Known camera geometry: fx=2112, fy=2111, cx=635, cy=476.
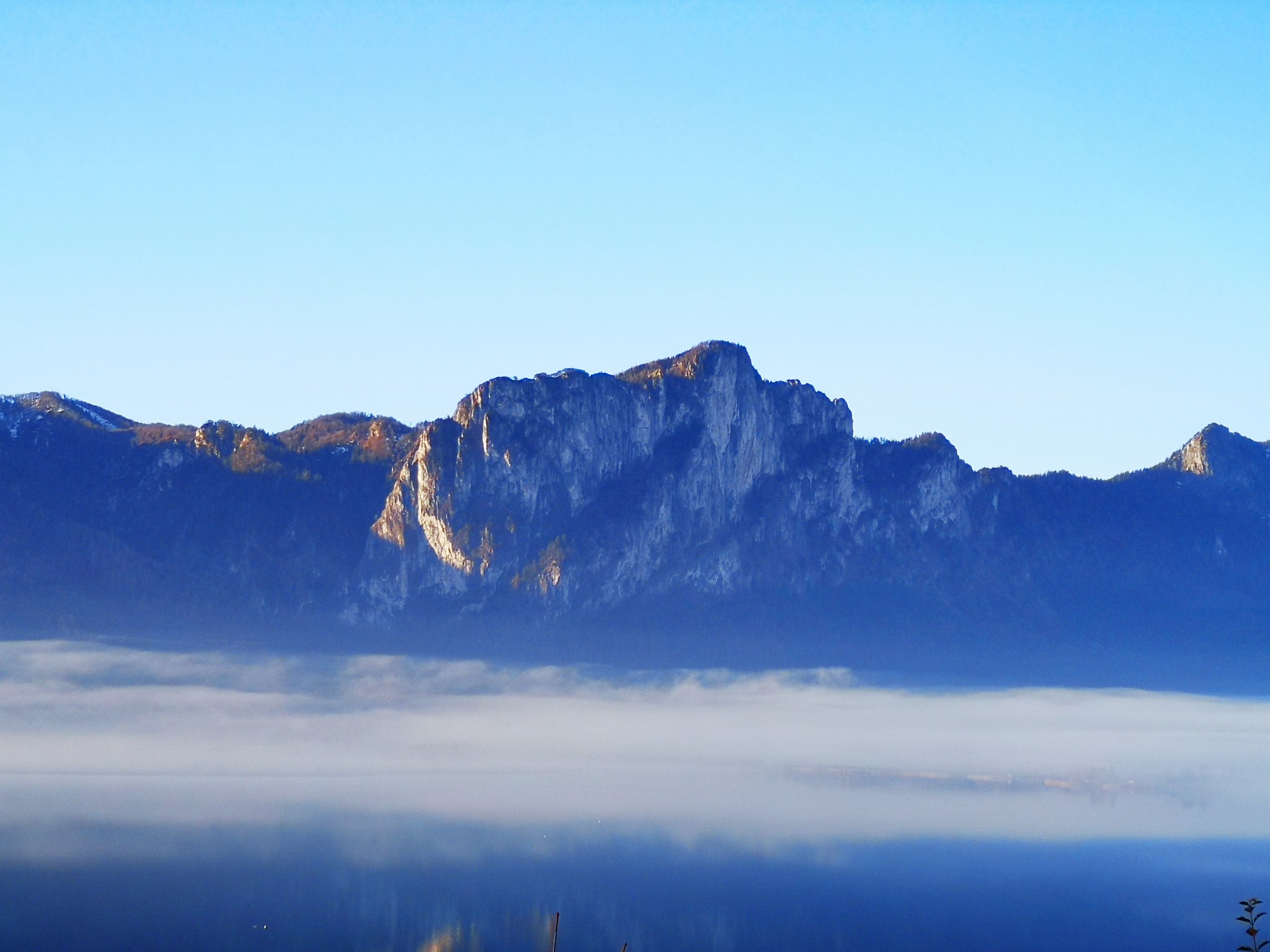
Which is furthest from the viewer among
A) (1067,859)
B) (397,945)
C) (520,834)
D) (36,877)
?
(520,834)

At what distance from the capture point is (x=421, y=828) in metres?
186

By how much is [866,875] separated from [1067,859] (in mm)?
20581

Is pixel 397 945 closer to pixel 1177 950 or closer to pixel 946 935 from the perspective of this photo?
pixel 946 935

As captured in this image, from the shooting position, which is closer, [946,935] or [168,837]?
[946,935]

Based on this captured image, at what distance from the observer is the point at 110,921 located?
134 meters

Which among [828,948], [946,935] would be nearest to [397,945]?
[828,948]

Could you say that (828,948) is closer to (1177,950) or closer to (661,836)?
(1177,950)

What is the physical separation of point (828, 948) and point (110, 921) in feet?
150

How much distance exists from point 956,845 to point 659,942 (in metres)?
51.5

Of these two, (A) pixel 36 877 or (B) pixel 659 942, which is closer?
(B) pixel 659 942

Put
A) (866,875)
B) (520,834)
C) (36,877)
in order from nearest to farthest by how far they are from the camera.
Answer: (36,877) → (866,875) → (520,834)

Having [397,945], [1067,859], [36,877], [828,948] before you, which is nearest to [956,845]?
[1067,859]

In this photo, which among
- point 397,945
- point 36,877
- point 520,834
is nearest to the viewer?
point 397,945

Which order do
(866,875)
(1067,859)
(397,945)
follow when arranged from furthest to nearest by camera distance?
1. (1067,859)
2. (866,875)
3. (397,945)
